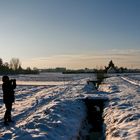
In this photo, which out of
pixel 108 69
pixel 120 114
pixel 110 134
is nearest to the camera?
pixel 110 134

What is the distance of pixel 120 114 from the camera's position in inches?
635

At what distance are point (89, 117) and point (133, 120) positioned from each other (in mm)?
5569

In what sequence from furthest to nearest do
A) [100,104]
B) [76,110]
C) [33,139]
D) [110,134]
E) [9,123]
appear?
[100,104] < [76,110] < [9,123] < [110,134] < [33,139]

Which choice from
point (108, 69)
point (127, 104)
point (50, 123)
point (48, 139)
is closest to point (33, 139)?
point (48, 139)

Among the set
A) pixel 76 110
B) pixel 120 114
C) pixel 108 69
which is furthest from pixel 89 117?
pixel 108 69

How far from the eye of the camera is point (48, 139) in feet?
37.1

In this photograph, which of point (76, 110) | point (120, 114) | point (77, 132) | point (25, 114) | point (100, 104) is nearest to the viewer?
point (77, 132)

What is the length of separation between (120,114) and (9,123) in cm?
501

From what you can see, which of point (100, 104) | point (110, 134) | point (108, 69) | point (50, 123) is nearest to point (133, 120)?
point (110, 134)

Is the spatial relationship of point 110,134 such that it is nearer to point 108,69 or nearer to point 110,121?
point 110,121

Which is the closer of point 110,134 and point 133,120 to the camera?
point 110,134

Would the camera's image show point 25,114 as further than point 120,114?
Yes

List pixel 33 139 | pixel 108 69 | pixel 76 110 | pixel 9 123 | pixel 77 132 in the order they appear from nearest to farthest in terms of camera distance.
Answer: pixel 33 139 → pixel 77 132 → pixel 9 123 → pixel 76 110 → pixel 108 69

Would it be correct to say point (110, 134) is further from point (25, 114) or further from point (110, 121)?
point (25, 114)
